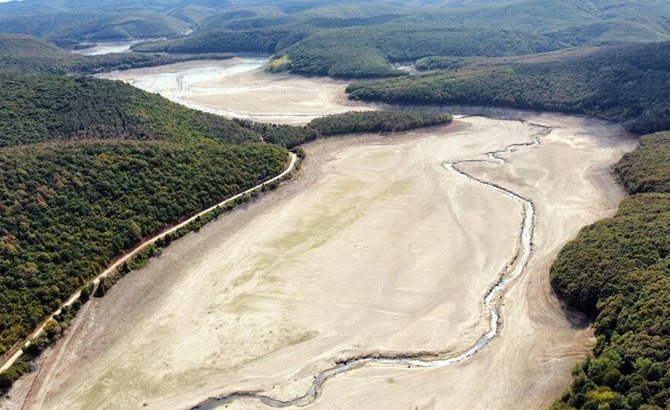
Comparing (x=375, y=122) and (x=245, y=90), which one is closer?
(x=375, y=122)

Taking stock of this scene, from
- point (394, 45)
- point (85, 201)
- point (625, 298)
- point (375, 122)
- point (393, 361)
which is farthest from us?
point (394, 45)

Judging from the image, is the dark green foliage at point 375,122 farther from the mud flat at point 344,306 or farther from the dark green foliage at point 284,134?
the mud flat at point 344,306

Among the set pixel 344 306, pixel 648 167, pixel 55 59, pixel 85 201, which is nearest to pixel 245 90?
pixel 55 59

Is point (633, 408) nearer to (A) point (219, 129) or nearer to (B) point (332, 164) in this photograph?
(B) point (332, 164)

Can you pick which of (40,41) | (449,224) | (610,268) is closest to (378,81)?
(449,224)

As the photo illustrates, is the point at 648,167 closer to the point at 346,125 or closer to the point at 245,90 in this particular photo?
the point at 346,125

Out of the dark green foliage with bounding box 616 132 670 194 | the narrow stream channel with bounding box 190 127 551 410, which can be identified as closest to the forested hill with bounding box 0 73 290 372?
the narrow stream channel with bounding box 190 127 551 410
